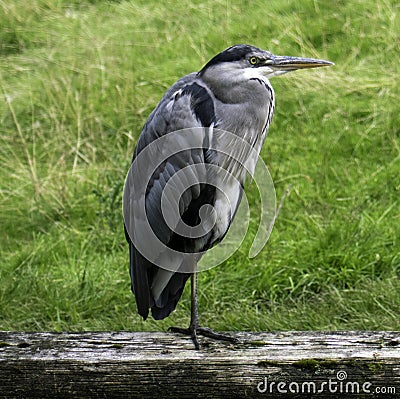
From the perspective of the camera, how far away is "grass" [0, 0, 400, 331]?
3834mm

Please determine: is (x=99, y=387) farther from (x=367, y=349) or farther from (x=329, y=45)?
(x=329, y=45)

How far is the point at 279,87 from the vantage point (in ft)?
18.4

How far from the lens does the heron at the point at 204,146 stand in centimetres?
270

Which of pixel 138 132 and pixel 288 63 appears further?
pixel 138 132

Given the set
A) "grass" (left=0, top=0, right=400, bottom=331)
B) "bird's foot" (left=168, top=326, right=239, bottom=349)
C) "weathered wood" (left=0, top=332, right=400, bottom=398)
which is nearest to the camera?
"weathered wood" (left=0, top=332, right=400, bottom=398)

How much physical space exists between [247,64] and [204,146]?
32cm

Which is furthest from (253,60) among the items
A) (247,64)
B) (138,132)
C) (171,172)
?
(138,132)

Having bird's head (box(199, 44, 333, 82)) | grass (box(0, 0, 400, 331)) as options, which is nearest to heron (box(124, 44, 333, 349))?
bird's head (box(199, 44, 333, 82))

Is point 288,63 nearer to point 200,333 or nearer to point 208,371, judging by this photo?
point 200,333

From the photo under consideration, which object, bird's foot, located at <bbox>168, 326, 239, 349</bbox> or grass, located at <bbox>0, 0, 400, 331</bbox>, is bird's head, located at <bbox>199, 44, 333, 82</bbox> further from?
grass, located at <bbox>0, 0, 400, 331</bbox>

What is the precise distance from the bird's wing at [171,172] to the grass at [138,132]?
797mm

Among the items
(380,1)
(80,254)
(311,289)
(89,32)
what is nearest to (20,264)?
(80,254)

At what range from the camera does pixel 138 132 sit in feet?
17.4

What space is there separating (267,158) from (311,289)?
1286mm
